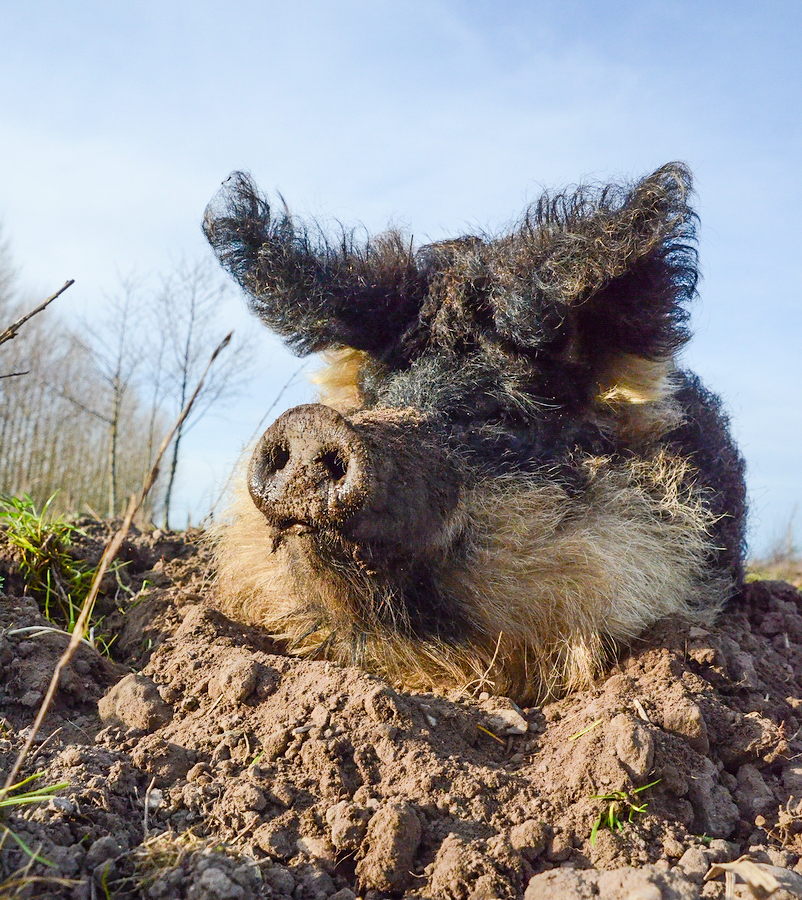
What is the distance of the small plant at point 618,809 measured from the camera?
8.22 feet

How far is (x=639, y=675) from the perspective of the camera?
332 cm

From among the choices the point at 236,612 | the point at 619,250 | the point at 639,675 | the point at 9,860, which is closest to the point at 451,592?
the point at 639,675

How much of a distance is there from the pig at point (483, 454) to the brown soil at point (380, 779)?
314 mm

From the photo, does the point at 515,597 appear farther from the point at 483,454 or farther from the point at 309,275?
the point at 309,275

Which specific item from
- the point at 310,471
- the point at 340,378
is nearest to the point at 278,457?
the point at 310,471

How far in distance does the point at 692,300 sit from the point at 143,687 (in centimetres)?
305

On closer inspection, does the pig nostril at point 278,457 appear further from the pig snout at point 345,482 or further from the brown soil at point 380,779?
the brown soil at point 380,779

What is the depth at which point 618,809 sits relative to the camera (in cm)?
254

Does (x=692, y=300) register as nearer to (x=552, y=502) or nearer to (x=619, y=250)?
(x=619, y=250)

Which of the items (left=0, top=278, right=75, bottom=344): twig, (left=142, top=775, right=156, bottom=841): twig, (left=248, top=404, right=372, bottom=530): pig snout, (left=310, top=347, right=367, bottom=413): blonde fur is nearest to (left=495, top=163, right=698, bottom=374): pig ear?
(left=310, top=347, right=367, bottom=413): blonde fur

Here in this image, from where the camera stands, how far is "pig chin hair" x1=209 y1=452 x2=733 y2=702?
3.40 metres

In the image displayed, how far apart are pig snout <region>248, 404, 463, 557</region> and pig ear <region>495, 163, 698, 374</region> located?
1032 millimetres

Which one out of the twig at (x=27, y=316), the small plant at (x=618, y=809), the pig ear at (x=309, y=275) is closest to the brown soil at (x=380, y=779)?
the small plant at (x=618, y=809)

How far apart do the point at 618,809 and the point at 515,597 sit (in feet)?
3.54
